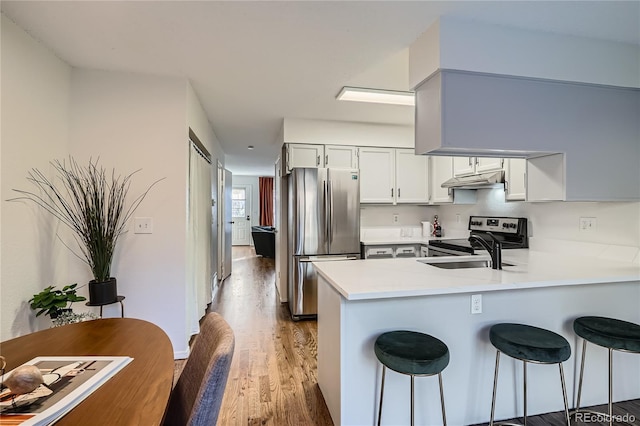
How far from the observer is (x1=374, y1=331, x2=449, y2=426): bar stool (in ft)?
4.46

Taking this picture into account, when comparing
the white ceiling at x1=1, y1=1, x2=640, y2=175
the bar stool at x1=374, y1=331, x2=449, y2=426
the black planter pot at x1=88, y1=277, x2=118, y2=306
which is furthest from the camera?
the black planter pot at x1=88, y1=277, x2=118, y2=306

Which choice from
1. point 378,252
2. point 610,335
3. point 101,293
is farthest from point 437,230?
point 101,293

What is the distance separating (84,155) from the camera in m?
2.46

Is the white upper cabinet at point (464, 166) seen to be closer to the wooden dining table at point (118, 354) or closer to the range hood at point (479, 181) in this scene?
the range hood at point (479, 181)

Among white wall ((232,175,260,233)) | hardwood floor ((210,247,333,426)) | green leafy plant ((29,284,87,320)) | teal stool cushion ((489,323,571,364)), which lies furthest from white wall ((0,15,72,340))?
white wall ((232,175,260,233))

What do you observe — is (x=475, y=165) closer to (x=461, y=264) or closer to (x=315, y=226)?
(x=461, y=264)

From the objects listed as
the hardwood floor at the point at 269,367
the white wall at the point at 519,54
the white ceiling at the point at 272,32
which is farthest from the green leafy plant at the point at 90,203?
the white wall at the point at 519,54

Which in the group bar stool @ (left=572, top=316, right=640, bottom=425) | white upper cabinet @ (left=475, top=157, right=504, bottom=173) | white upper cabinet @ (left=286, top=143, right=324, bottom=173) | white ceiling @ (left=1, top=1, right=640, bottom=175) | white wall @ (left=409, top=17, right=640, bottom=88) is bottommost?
bar stool @ (left=572, top=316, right=640, bottom=425)

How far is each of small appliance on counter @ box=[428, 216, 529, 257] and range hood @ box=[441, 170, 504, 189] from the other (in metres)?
0.42

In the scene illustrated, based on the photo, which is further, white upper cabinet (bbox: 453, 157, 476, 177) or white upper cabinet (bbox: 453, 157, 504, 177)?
white upper cabinet (bbox: 453, 157, 476, 177)

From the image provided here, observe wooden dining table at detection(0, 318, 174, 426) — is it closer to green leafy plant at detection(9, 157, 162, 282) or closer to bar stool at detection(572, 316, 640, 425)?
green leafy plant at detection(9, 157, 162, 282)

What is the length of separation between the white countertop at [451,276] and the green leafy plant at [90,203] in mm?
1657

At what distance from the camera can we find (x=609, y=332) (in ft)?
5.46

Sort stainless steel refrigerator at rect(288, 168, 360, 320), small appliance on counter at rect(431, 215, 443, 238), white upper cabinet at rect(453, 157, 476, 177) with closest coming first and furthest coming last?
white upper cabinet at rect(453, 157, 476, 177) < stainless steel refrigerator at rect(288, 168, 360, 320) < small appliance on counter at rect(431, 215, 443, 238)
